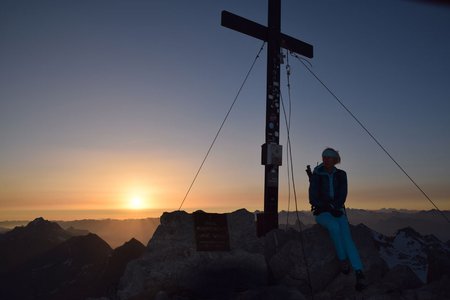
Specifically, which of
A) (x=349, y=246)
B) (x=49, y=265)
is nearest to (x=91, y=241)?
(x=49, y=265)

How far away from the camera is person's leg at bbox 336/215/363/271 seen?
741 cm

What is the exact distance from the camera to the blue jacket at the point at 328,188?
26.0ft

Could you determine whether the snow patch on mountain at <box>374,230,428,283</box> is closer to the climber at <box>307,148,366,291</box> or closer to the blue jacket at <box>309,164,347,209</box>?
the climber at <box>307,148,366,291</box>

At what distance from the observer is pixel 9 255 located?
11400cm

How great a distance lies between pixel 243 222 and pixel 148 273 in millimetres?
2579

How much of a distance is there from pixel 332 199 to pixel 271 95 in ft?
Result: 12.1

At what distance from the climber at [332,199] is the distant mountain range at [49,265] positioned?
277ft

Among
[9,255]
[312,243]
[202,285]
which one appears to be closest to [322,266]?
[312,243]

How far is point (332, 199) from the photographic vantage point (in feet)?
26.0

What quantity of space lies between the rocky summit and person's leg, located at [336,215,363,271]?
0.47 metres

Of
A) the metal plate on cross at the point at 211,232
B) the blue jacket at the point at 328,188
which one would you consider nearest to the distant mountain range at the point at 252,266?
the metal plate on cross at the point at 211,232

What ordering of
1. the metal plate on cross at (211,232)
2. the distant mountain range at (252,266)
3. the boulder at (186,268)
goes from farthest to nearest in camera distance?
the metal plate on cross at (211,232)
the boulder at (186,268)
the distant mountain range at (252,266)

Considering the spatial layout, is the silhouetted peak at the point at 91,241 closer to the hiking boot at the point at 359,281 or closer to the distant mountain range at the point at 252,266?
the distant mountain range at the point at 252,266

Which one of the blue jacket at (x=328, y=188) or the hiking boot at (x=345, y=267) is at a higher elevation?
the blue jacket at (x=328, y=188)
